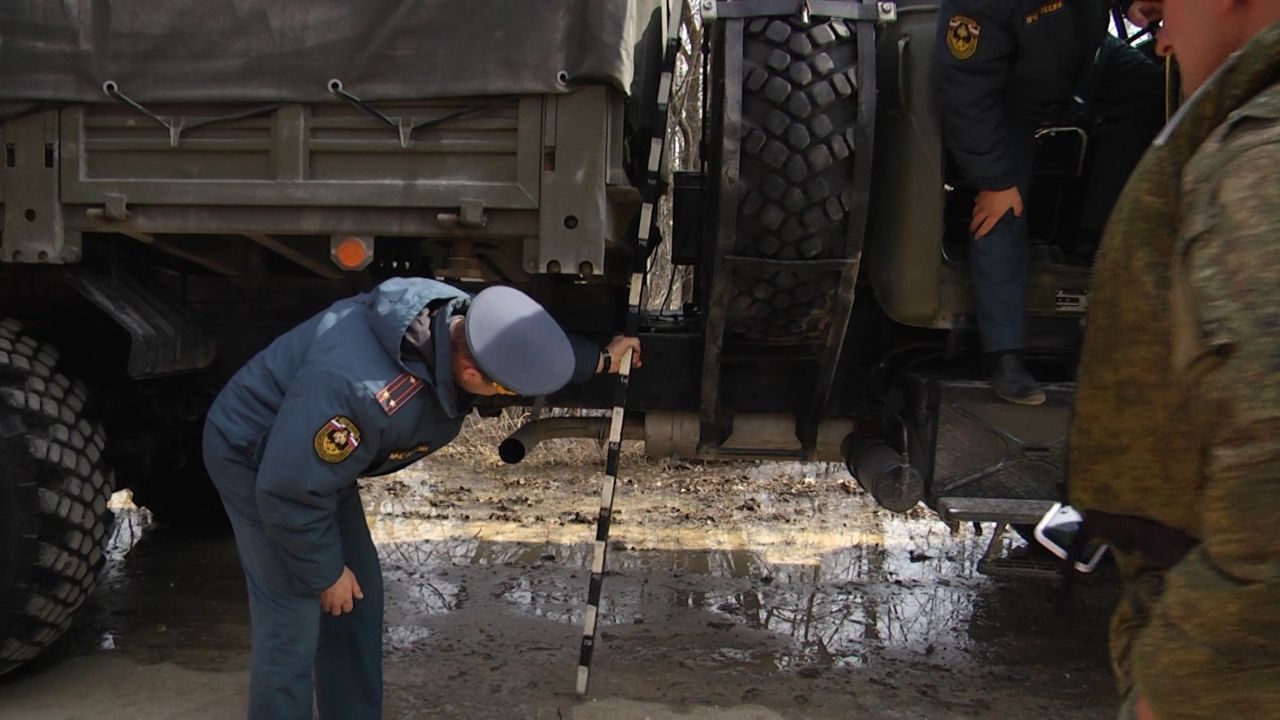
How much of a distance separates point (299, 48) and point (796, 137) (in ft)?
4.70

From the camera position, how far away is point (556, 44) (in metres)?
2.76

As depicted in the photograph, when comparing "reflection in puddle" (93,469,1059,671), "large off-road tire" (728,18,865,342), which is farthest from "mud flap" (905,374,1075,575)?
"reflection in puddle" (93,469,1059,671)

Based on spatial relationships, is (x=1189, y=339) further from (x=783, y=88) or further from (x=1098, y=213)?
(x=1098, y=213)

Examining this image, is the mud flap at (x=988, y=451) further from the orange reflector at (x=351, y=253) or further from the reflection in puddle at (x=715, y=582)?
the orange reflector at (x=351, y=253)

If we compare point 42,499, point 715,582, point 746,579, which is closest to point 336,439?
point 42,499

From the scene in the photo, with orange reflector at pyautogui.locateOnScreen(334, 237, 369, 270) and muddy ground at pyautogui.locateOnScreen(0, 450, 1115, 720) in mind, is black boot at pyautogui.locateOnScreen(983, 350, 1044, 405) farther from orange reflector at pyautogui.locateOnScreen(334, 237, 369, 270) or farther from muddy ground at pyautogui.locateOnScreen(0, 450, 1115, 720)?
orange reflector at pyautogui.locateOnScreen(334, 237, 369, 270)

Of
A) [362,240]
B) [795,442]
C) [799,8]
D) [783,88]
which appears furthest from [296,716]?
[799,8]

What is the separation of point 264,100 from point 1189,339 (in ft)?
8.57

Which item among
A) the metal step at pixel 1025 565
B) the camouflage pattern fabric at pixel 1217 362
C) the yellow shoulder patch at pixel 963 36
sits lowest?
the metal step at pixel 1025 565

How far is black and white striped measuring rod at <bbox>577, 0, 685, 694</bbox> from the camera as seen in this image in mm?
3033

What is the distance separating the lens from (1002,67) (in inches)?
111

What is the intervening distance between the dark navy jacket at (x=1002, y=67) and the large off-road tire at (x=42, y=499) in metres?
2.90

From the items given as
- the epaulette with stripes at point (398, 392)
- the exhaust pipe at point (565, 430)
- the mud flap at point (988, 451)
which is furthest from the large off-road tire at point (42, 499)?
the mud flap at point (988, 451)

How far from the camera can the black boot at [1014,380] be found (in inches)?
118
